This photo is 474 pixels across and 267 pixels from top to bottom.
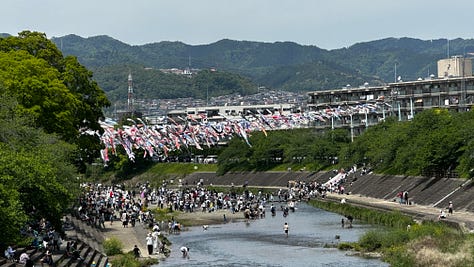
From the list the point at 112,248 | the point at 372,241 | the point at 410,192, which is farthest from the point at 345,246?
the point at 410,192

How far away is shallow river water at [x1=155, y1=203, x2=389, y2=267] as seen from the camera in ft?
147

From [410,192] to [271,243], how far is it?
19.2 m

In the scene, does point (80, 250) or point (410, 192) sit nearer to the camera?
point (80, 250)

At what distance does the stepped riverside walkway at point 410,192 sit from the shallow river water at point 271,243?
385 centimetres

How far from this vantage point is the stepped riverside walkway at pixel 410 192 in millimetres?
55578

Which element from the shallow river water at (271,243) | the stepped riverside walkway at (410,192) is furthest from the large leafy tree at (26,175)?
the stepped riverside walkway at (410,192)

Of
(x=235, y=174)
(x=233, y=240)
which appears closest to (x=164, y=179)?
(x=235, y=174)

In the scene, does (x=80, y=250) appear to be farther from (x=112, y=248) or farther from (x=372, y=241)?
(x=372, y=241)

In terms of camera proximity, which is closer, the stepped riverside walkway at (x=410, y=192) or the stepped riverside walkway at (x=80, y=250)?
the stepped riverside walkway at (x=80, y=250)

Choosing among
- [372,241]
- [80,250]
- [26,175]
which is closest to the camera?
[26,175]

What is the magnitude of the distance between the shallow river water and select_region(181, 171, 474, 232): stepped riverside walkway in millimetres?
3848

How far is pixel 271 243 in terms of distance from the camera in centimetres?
5403

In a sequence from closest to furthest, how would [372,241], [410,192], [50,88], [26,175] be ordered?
1. [26,175]
2. [372,241]
3. [50,88]
4. [410,192]

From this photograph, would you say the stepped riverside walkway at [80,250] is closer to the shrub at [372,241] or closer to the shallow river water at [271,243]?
the shallow river water at [271,243]
